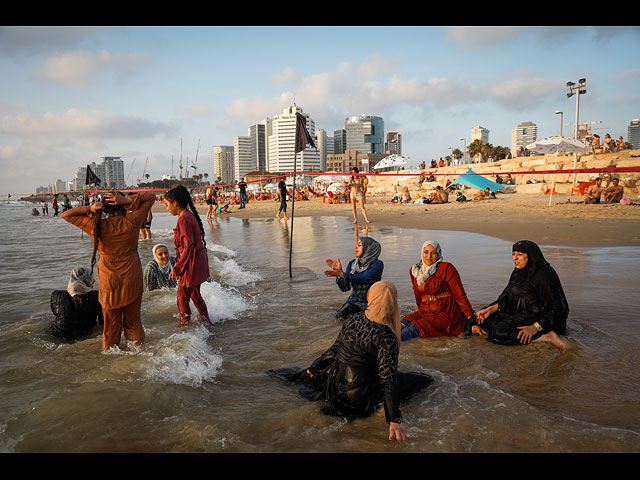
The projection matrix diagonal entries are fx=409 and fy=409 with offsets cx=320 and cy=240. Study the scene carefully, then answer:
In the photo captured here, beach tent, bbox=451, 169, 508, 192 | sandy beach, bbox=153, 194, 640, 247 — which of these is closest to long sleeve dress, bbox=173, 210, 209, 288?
sandy beach, bbox=153, 194, 640, 247

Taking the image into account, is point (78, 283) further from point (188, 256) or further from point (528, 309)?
point (528, 309)

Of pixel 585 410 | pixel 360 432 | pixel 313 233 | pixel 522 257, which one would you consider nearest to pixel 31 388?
pixel 360 432

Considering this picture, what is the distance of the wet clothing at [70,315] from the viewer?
475 cm

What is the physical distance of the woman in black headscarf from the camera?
13.4ft

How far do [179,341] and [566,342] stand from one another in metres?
3.92

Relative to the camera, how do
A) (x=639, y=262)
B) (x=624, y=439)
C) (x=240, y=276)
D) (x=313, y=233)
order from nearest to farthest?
(x=624, y=439)
(x=639, y=262)
(x=240, y=276)
(x=313, y=233)

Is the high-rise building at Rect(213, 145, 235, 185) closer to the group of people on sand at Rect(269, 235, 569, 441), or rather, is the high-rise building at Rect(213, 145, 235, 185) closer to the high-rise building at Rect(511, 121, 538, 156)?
the high-rise building at Rect(511, 121, 538, 156)

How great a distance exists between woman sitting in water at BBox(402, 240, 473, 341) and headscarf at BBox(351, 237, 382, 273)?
606 millimetres

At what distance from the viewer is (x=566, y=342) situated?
4.00 meters

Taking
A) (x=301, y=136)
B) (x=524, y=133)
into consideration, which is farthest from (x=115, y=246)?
(x=524, y=133)

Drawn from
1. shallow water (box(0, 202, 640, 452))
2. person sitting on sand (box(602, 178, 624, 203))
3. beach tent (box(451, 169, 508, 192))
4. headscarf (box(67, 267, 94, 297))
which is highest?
beach tent (box(451, 169, 508, 192))

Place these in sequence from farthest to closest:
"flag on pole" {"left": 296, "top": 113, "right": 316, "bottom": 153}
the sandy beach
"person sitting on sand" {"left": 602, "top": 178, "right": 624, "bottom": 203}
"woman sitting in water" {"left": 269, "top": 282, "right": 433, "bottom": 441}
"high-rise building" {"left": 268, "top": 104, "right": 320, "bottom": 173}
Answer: "high-rise building" {"left": 268, "top": 104, "right": 320, "bottom": 173}
"person sitting on sand" {"left": 602, "top": 178, "right": 624, "bottom": 203}
the sandy beach
"flag on pole" {"left": 296, "top": 113, "right": 316, "bottom": 153}
"woman sitting in water" {"left": 269, "top": 282, "right": 433, "bottom": 441}

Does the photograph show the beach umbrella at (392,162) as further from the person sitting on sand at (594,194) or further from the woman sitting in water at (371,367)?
the woman sitting in water at (371,367)
